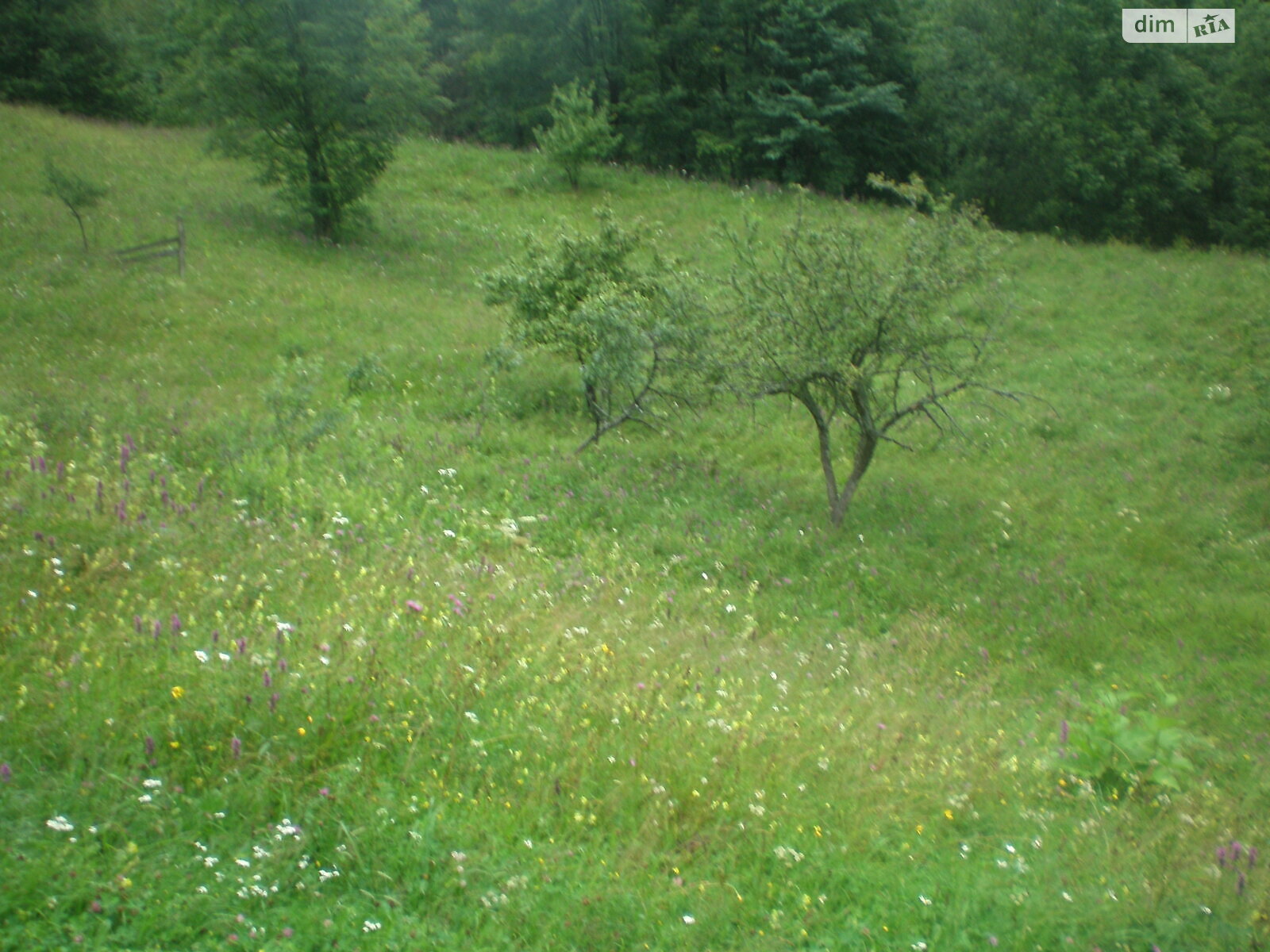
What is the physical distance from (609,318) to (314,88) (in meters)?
15.5

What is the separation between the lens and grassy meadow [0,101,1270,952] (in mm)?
3756

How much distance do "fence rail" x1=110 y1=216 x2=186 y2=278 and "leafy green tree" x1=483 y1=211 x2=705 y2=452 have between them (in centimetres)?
730

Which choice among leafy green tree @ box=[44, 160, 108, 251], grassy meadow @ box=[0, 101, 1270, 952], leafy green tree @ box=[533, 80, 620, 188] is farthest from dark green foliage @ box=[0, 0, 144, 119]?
grassy meadow @ box=[0, 101, 1270, 952]

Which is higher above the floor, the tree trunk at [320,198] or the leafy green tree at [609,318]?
the tree trunk at [320,198]

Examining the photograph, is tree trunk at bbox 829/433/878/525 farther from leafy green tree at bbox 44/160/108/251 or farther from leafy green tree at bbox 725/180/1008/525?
leafy green tree at bbox 44/160/108/251

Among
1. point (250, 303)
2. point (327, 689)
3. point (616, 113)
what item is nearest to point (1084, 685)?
point (327, 689)

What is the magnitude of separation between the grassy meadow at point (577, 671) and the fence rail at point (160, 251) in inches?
109

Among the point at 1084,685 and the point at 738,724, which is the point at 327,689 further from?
the point at 1084,685

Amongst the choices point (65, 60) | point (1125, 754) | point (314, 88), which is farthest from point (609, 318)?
point (65, 60)

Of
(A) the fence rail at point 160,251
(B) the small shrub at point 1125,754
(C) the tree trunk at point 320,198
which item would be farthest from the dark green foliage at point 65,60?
(B) the small shrub at point 1125,754

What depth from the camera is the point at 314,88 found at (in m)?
23.8

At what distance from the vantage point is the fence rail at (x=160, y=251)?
19.2 metres

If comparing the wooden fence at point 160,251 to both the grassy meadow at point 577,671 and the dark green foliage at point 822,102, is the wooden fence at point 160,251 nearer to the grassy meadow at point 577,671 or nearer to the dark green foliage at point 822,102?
the grassy meadow at point 577,671

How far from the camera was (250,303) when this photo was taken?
1839 centimetres
